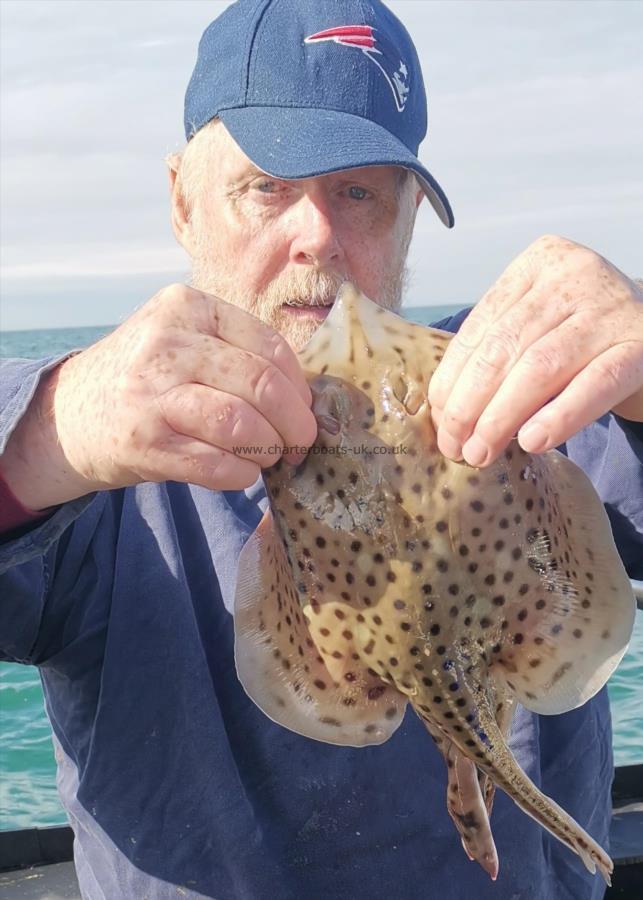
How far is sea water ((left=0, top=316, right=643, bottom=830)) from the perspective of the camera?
8789 millimetres

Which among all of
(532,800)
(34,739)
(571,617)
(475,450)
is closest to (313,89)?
(475,450)

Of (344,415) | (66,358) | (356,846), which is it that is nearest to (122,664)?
(356,846)

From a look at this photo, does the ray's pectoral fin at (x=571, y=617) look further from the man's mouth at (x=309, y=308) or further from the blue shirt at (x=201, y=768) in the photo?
the man's mouth at (x=309, y=308)

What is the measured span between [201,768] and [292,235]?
69.0 inches

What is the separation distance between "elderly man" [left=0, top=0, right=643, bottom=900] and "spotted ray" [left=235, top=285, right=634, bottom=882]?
0.33 feet

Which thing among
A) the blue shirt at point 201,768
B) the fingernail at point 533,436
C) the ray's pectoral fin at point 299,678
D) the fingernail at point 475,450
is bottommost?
the blue shirt at point 201,768

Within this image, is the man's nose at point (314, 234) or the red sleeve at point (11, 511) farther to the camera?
the man's nose at point (314, 234)

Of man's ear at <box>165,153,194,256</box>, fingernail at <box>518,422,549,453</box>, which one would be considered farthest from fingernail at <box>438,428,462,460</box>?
man's ear at <box>165,153,194,256</box>

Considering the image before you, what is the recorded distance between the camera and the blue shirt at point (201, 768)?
295cm

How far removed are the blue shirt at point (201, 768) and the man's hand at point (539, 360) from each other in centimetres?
99

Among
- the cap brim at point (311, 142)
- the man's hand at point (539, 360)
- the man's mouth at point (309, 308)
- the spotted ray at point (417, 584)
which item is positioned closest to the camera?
the man's hand at point (539, 360)

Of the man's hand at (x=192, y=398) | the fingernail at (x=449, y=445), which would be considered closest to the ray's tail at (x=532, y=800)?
the fingernail at (x=449, y=445)

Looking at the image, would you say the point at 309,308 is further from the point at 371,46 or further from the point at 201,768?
the point at 201,768

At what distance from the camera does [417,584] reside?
204 centimetres
